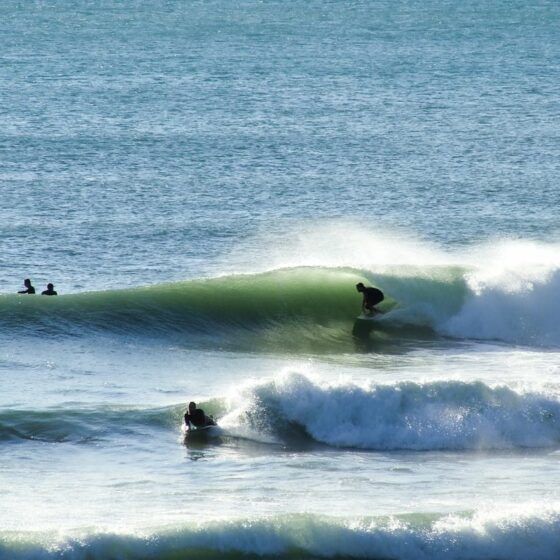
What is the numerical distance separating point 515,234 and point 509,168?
32.4 ft

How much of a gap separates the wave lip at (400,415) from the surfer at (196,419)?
1.58ft

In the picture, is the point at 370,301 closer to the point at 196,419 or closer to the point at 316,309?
the point at 316,309

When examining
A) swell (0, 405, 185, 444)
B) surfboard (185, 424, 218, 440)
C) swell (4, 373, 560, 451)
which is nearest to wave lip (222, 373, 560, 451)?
swell (4, 373, 560, 451)

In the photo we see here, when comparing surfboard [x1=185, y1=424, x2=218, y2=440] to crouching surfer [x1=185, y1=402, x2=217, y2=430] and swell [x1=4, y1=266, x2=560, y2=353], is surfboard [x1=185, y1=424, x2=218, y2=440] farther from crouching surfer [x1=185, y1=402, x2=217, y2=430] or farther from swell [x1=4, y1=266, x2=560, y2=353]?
swell [x1=4, y1=266, x2=560, y2=353]

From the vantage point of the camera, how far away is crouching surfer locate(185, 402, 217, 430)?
78.9 feet

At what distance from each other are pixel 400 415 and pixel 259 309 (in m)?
9.12

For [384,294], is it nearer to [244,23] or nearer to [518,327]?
[518,327]

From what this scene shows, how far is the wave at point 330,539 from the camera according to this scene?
61.7 feet

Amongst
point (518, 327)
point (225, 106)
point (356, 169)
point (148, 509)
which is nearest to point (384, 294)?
point (518, 327)

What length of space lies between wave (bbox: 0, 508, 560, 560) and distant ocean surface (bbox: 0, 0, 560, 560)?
0.10 feet

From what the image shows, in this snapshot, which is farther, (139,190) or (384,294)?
(139,190)

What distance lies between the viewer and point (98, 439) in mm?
23938

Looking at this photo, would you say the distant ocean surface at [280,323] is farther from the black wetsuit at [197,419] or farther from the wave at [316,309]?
the black wetsuit at [197,419]

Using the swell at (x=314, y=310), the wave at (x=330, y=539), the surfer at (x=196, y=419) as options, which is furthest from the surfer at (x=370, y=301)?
the wave at (x=330, y=539)
